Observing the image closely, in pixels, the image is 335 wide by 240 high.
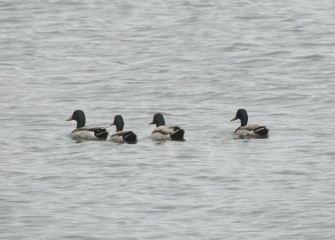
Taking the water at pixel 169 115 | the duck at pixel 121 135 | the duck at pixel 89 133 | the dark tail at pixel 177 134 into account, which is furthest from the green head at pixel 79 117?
the dark tail at pixel 177 134

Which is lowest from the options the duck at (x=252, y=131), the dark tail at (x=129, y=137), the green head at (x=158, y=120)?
the duck at (x=252, y=131)

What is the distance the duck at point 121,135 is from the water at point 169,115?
0.83ft

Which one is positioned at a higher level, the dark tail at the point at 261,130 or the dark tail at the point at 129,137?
the dark tail at the point at 129,137

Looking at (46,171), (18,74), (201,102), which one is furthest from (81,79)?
(46,171)

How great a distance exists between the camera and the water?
22984 mm

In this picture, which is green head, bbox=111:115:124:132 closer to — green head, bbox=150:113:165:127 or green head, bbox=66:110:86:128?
green head, bbox=150:113:165:127

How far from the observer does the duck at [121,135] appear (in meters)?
29.8

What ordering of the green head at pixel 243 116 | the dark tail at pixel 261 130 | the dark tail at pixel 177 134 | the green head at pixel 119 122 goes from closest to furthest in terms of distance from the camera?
the dark tail at pixel 177 134 → the dark tail at pixel 261 130 → the green head at pixel 119 122 → the green head at pixel 243 116

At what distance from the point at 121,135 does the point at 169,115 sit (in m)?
4.56

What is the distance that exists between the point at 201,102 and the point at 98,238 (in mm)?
15075

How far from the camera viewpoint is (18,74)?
1640 inches

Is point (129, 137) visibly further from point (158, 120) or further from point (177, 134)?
point (158, 120)

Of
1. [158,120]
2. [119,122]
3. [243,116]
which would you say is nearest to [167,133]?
[158,120]

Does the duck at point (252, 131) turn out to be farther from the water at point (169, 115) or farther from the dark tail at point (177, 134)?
the dark tail at point (177, 134)
